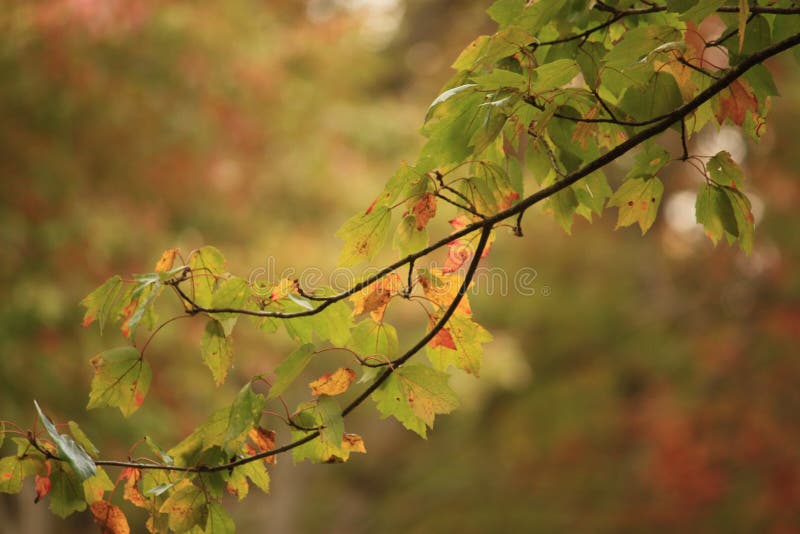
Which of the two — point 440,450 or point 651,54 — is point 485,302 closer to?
point 440,450

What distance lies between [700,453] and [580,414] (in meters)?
1.10

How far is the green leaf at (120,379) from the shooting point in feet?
3.97

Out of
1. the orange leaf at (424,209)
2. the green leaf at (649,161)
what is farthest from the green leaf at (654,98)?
the orange leaf at (424,209)

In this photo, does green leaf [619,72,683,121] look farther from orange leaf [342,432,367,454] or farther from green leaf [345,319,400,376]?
orange leaf [342,432,367,454]

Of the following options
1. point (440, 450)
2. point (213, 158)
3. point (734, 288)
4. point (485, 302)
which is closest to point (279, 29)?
point (213, 158)

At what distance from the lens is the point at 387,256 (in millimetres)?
6016

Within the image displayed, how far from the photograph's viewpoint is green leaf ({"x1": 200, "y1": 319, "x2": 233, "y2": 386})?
1217mm

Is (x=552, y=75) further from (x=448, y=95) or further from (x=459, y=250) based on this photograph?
(x=459, y=250)

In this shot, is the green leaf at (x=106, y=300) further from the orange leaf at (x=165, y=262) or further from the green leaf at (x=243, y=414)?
the green leaf at (x=243, y=414)

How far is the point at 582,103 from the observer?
3.95 feet

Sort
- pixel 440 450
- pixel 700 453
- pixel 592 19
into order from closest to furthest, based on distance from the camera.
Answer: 1. pixel 592 19
2. pixel 700 453
3. pixel 440 450

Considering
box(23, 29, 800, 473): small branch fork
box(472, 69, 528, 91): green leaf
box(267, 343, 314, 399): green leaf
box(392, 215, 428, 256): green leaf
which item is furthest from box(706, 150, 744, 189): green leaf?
box(267, 343, 314, 399): green leaf

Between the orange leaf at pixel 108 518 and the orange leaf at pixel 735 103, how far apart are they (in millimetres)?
1125

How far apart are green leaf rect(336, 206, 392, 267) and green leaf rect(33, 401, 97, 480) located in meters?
0.47
